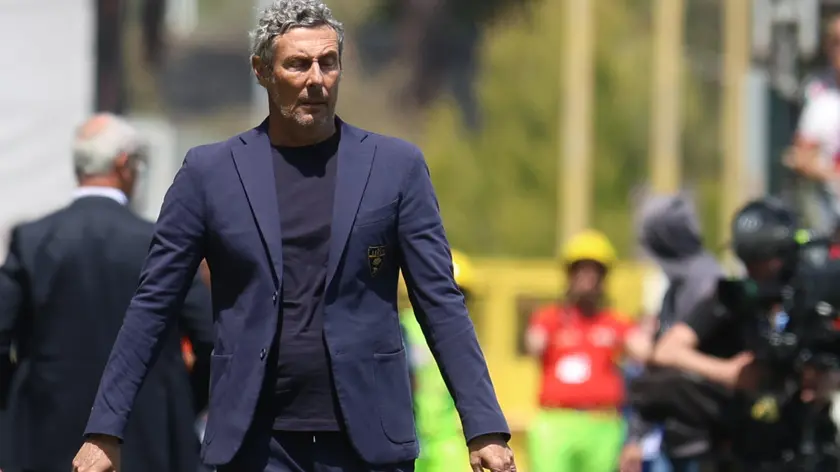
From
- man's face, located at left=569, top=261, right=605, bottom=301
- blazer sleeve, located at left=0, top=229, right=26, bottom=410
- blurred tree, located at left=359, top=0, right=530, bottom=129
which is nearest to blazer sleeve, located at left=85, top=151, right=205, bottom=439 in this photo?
blazer sleeve, located at left=0, top=229, right=26, bottom=410

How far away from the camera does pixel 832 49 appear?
10.6m

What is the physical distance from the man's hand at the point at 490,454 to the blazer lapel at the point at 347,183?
516 millimetres

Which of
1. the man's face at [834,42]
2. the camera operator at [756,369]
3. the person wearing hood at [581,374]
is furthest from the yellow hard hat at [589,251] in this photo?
the camera operator at [756,369]

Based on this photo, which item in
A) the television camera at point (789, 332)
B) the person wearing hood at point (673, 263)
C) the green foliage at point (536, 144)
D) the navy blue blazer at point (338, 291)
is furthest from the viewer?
the green foliage at point (536, 144)

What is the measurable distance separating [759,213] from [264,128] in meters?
2.95

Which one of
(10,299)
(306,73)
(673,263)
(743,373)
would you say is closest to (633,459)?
(673,263)

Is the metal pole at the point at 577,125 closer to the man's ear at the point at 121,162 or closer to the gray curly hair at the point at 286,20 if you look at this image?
the man's ear at the point at 121,162

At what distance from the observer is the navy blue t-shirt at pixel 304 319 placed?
489 centimetres

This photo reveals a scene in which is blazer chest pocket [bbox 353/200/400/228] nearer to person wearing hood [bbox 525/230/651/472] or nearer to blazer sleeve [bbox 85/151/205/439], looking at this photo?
blazer sleeve [bbox 85/151/205/439]

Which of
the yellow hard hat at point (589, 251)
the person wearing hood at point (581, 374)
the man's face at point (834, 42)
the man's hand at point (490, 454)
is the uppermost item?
the man's face at point (834, 42)

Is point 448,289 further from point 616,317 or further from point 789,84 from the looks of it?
point 789,84

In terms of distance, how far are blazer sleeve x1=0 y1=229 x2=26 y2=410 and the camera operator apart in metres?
2.58

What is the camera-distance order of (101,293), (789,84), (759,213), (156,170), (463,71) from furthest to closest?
1. (463,71)
2. (789,84)
3. (156,170)
4. (759,213)
5. (101,293)

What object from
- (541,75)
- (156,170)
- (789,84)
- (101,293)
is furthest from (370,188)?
(541,75)
